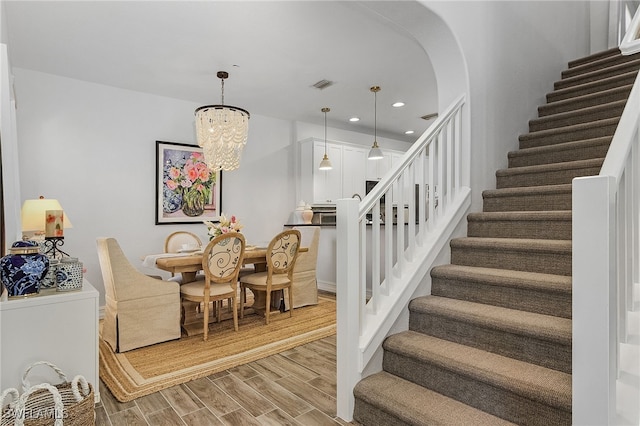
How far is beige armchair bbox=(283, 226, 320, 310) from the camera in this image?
4258 millimetres

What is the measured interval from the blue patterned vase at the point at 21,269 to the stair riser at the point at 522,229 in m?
2.72

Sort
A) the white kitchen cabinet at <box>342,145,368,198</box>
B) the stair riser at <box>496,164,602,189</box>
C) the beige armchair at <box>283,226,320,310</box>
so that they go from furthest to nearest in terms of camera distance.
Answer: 1. the white kitchen cabinet at <box>342,145,368,198</box>
2. the beige armchair at <box>283,226,320,310</box>
3. the stair riser at <box>496,164,602,189</box>

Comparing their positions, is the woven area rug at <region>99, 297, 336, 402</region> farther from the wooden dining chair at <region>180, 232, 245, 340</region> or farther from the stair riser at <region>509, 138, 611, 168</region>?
the stair riser at <region>509, 138, 611, 168</region>

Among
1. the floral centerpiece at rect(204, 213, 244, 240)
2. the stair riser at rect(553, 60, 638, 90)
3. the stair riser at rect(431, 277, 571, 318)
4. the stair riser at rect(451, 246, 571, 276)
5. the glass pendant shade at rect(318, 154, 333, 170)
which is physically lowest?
the stair riser at rect(431, 277, 571, 318)

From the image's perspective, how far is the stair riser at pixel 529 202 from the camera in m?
2.45

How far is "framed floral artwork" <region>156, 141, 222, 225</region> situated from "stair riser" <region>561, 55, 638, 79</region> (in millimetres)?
4488

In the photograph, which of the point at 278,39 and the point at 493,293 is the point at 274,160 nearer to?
the point at 278,39

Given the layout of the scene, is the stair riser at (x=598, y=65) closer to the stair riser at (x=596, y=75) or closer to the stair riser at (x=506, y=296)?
the stair riser at (x=596, y=75)

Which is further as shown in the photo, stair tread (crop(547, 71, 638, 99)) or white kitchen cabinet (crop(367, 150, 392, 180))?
white kitchen cabinet (crop(367, 150, 392, 180))

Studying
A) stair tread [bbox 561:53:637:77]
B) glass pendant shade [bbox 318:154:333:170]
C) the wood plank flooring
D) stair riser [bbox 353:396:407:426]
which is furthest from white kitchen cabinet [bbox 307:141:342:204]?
stair riser [bbox 353:396:407:426]

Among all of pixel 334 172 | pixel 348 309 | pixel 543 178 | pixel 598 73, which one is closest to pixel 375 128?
pixel 334 172

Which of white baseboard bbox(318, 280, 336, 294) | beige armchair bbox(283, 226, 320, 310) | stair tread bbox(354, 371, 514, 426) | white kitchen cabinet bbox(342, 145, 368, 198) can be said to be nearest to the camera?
stair tread bbox(354, 371, 514, 426)

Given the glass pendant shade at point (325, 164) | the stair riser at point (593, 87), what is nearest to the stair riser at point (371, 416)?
the stair riser at point (593, 87)

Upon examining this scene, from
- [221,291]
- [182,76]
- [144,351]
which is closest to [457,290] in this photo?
[221,291]
